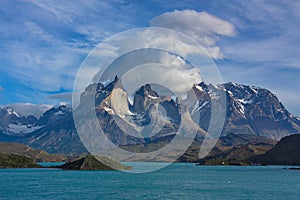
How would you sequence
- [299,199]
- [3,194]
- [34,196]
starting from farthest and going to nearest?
[3,194], [34,196], [299,199]

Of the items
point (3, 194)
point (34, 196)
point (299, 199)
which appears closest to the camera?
point (299, 199)

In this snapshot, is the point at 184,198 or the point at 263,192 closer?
the point at 184,198

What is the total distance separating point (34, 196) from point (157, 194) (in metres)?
41.4

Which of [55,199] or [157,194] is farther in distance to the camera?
[157,194]

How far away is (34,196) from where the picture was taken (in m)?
136

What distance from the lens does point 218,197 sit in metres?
132

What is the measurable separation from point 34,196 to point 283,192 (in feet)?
289

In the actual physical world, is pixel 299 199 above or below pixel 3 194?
below

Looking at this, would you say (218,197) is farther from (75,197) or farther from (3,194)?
(3,194)

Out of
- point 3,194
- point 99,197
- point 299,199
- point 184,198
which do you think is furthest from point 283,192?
point 3,194

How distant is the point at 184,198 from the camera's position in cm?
12925

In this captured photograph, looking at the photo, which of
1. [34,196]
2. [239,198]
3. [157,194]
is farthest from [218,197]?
[34,196]

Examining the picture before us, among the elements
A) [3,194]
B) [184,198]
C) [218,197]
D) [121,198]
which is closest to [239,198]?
[218,197]

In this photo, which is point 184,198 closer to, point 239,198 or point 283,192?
point 239,198
